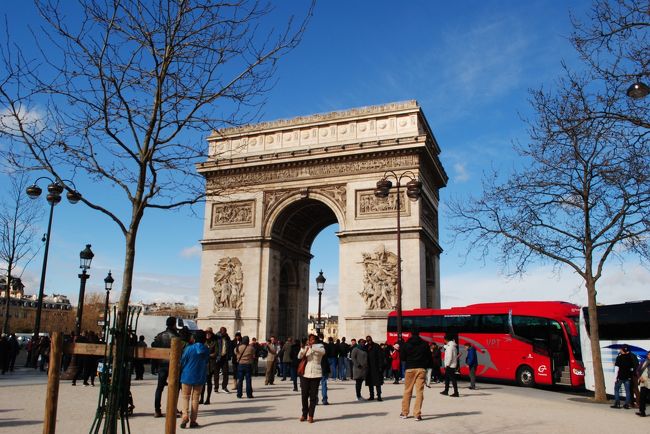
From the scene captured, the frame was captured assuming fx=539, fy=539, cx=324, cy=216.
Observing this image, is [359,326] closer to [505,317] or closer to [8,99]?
[505,317]

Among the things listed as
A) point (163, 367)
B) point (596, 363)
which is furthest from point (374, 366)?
point (596, 363)

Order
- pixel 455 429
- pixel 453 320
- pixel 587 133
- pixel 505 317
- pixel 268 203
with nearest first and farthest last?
pixel 455 429 < pixel 587 133 < pixel 505 317 < pixel 453 320 < pixel 268 203

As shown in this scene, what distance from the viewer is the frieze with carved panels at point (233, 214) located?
2878 centimetres

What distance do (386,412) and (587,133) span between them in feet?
20.6

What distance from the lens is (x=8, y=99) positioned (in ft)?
24.4


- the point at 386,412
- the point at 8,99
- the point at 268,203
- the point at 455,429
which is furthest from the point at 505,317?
the point at 8,99

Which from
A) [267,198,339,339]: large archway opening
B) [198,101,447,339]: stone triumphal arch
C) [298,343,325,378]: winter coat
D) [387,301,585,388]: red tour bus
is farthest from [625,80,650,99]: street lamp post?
[267,198,339,339]: large archway opening

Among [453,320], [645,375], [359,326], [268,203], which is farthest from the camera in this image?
[268,203]

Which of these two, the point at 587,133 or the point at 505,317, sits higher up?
the point at 587,133

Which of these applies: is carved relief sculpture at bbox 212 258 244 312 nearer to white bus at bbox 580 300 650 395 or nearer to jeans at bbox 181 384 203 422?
white bus at bbox 580 300 650 395

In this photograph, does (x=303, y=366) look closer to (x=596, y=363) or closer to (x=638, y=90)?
(x=638, y=90)

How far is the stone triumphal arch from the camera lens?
2528 cm

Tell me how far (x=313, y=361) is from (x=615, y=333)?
412 inches

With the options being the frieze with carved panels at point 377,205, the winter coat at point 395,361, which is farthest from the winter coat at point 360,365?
the frieze with carved panels at point 377,205
